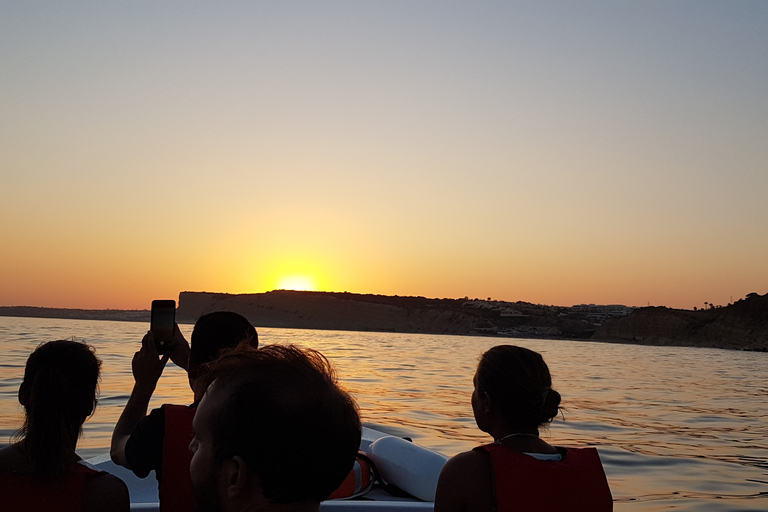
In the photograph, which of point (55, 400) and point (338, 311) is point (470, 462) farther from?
point (338, 311)

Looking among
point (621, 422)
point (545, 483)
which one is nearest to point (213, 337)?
point (545, 483)

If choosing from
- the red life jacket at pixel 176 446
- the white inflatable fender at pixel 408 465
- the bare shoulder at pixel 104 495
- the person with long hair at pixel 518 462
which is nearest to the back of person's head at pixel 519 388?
the person with long hair at pixel 518 462

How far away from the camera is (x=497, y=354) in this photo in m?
2.81

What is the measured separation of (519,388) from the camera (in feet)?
8.98

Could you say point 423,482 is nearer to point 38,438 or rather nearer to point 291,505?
point 38,438

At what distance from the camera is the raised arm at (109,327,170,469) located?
262 centimetres

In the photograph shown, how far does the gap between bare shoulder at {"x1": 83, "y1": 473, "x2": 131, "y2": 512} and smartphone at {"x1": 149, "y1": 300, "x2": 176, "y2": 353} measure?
59cm

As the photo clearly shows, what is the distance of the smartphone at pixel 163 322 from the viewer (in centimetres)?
286

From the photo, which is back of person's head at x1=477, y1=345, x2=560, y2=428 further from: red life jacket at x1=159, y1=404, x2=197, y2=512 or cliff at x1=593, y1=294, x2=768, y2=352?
cliff at x1=593, y1=294, x2=768, y2=352

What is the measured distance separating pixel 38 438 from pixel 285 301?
110 m

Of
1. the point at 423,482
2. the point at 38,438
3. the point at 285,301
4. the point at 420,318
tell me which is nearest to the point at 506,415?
the point at 38,438

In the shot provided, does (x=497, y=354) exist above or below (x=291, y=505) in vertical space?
above

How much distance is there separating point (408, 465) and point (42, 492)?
303cm

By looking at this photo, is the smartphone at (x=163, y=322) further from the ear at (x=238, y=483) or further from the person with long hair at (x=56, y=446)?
the ear at (x=238, y=483)
